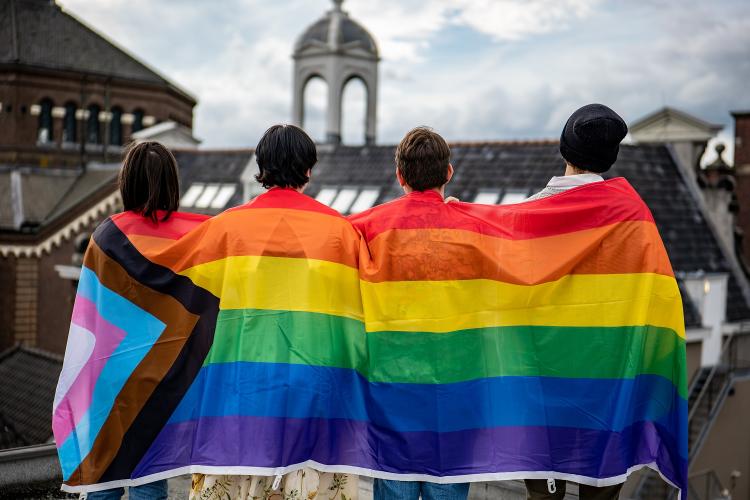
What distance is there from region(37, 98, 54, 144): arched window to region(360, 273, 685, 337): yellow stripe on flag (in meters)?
39.6

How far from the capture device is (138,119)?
43219mm

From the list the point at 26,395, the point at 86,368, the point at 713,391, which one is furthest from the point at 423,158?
the point at 26,395

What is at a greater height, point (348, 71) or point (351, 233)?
point (348, 71)

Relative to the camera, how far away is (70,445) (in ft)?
16.3

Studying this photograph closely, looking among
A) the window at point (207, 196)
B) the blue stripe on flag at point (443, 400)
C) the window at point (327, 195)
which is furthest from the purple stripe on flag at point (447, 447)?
the window at point (207, 196)

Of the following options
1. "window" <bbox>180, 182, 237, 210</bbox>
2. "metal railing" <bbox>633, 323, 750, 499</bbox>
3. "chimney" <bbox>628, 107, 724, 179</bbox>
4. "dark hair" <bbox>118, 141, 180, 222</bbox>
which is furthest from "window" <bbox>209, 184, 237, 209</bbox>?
"dark hair" <bbox>118, 141, 180, 222</bbox>

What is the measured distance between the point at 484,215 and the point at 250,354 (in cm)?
145

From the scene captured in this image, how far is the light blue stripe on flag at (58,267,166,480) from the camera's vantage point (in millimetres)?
4953

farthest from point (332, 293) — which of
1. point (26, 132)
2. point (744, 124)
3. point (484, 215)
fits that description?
point (744, 124)

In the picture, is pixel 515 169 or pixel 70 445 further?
pixel 515 169

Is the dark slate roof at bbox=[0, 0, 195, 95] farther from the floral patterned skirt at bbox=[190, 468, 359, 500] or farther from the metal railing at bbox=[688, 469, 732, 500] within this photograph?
the floral patterned skirt at bbox=[190, 468, 359, 500]

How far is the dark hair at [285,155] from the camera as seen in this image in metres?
4.72

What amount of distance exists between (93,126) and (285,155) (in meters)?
39.9

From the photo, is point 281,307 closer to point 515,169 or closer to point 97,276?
point 97,276
